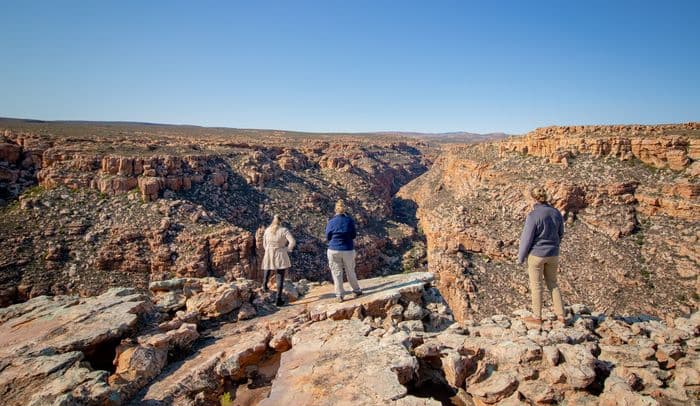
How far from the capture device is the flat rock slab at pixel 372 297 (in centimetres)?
749

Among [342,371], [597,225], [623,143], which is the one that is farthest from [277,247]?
[623,143]

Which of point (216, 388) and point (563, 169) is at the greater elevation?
point (563, 169)

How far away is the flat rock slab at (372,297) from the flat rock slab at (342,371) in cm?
89

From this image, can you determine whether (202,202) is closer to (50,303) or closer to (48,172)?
(48,172)

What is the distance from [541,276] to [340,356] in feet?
13.4

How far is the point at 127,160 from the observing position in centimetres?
2488

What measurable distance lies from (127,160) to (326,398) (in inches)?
1031

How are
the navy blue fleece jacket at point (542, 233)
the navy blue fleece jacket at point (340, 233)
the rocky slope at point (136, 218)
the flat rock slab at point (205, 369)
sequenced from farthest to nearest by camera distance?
1. the rocky slope at point (136, 218)
2. the navy blue fleece jacket at point (340, 233)
3. the navy blue fleece jacket at point (542, 233)
4. the flat rock slab at point (205, 369)

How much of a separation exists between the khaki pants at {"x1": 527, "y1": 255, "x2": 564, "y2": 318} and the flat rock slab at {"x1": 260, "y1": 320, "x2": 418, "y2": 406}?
9.51 feet

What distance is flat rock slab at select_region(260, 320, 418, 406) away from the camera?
15.4 feet

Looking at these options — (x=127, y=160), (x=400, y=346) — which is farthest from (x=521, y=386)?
(x=127, y=160)

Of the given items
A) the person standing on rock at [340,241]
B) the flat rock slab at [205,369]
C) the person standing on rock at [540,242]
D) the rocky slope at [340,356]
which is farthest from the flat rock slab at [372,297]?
the person standing on rock at [540,242]

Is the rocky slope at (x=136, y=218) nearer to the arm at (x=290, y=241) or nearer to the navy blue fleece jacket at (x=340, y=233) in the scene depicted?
the arm at (x=290, y=241)

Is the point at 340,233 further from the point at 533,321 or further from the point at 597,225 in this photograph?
the point at 597,225
